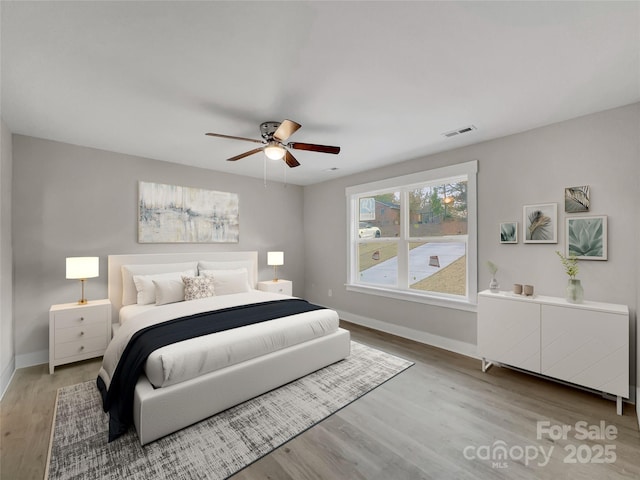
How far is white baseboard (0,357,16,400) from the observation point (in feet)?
8.10

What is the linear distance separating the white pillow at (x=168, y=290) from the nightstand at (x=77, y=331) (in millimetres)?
512

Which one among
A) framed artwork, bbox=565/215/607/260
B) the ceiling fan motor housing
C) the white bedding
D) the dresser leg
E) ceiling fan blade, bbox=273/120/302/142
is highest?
the ceiling fan motor housing

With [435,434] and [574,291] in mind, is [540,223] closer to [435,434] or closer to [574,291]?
[574,291]

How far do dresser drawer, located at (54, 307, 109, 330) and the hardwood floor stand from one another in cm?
53

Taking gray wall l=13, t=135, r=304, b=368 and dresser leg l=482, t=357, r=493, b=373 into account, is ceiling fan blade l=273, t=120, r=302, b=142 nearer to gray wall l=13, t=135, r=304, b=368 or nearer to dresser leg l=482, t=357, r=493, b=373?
gray wall l=13, t=135, r=304, b=368

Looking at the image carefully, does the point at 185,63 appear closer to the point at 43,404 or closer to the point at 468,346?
the point at 43,404

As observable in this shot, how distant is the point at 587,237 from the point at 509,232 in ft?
2.03

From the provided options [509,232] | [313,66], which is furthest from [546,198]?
[313,66]

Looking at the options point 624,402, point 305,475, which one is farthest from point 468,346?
point 305,475

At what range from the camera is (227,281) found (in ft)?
12.8

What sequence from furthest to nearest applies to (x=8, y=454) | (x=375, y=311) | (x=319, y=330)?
1. (x=375, y=311)
2. (x=319, y=330)
3. (x=8, y=454)

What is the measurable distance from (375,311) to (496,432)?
2470 mm

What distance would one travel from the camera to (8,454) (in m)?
1.75

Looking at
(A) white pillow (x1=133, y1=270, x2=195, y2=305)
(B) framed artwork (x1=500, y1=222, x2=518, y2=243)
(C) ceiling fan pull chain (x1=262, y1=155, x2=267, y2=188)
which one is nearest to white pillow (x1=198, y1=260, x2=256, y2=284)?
(A) white pillow (x1=133, y1=270, x2=195, y2=305)
